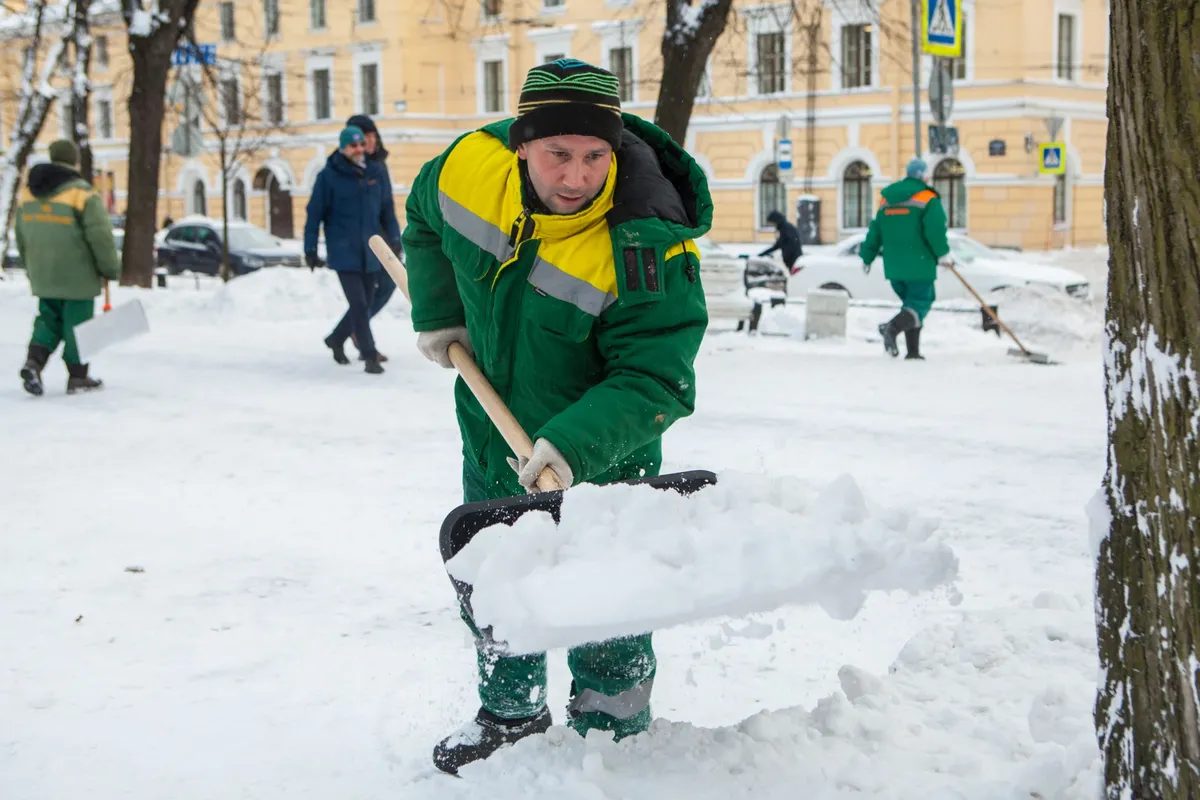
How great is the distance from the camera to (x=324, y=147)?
44.1 meters

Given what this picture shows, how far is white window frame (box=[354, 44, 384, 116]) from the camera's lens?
41969 millimetres

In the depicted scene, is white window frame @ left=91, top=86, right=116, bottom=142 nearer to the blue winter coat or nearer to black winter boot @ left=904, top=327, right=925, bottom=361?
the blue winter coat

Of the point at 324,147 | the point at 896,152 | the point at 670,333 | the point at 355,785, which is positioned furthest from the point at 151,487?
the point at 324,147

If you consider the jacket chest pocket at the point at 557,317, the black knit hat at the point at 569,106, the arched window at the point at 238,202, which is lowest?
the jacket chest pocket at the point at 557,317

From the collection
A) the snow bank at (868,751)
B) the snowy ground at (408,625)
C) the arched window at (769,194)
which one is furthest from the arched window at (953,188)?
the snow bank at (868,751)

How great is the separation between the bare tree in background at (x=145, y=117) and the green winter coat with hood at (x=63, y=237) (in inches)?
318

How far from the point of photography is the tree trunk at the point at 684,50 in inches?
427

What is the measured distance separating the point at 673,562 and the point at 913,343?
848 cm

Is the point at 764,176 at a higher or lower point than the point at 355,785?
higher

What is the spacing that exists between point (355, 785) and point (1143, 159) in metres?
1.98

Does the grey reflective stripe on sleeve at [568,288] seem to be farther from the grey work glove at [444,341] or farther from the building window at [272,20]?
the building window at [272,20]

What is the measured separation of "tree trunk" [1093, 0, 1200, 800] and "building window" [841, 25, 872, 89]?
32.5 m

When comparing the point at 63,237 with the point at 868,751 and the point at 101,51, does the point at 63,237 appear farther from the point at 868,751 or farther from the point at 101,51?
the point at 101,51

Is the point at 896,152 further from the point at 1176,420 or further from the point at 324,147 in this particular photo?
the point at 1176,420
